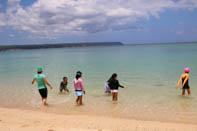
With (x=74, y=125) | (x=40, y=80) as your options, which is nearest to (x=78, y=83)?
(x=40, y=80)

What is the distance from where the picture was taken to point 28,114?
6457 mm

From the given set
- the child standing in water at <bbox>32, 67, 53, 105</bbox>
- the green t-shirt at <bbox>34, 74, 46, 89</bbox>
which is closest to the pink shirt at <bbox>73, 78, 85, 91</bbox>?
the child standing in water at <bbox>32, 67, 53, 105</bbox>

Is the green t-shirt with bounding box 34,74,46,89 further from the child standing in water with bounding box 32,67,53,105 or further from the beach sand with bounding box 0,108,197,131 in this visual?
the beach sand with bounding box 0,108,197,131

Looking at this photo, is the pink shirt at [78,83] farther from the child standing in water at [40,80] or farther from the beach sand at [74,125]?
the beach sand at [74,125]

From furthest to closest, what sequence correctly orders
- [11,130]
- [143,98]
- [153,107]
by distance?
[143,98] → [153,107] → [11,130]

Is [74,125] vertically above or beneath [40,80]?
beneath

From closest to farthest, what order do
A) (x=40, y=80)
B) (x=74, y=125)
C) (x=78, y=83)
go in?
(x=74, y=125), (x=40, y=80), (x=78, y=83)

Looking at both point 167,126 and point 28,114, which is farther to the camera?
point 28,114

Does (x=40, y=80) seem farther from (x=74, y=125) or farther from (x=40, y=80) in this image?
(x=74, y=125)

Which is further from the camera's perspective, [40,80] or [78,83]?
[78,83]

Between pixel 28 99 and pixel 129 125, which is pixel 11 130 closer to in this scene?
pixel 129 125

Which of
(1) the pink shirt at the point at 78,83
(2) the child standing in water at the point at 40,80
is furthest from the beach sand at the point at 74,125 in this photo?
(1) the pink shirt at the point at 78,83

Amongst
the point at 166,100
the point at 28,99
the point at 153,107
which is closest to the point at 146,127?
the point at 153,107

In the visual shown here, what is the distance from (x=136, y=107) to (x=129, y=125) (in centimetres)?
251
